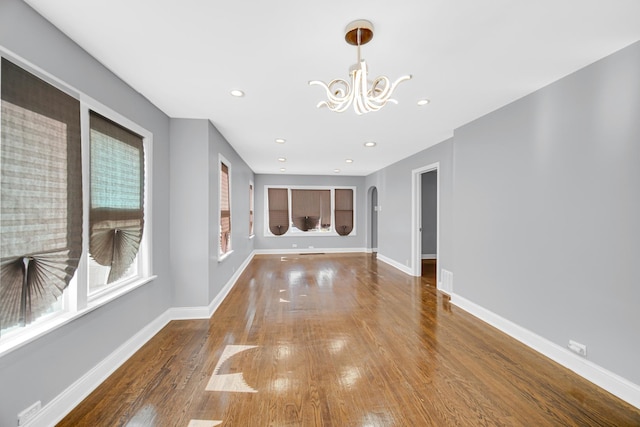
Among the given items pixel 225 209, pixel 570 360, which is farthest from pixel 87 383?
pixel 570 360

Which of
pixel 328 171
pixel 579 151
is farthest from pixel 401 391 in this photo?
pixel 328 171

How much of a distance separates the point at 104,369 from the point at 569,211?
13.2 ft

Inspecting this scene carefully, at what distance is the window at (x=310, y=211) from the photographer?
331 inches

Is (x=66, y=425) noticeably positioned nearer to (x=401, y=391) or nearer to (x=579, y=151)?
(x=401, y=391)

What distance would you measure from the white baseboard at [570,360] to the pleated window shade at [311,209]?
18.7 feet

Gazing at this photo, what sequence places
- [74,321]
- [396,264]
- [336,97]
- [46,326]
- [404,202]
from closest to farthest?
[46,326], [74,321], [336,97], [404,202], [396,264]

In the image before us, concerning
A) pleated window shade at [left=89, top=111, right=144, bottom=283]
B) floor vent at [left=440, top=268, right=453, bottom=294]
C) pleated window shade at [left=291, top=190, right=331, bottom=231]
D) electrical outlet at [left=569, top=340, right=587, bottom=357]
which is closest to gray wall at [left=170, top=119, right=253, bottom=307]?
pleated window shade at [left=89, top=111, right=144, bottom=283]

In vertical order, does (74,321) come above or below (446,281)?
above

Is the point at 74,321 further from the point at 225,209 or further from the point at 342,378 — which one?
the point at 225,209

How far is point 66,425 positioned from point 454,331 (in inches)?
130

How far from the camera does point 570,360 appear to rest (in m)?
2.27

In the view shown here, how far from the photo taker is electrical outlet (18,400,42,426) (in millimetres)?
1481

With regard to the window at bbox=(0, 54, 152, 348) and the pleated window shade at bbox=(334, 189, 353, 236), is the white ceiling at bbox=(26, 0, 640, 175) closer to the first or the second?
the window at bbox=(0, 54, 152, 348)

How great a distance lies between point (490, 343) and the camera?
2723mm
